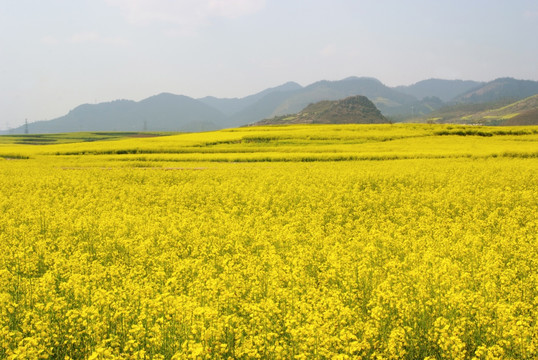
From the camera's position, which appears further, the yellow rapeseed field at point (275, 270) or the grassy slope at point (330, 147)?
the grassy slope at point (330, 147)

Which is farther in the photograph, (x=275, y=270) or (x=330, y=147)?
(x=330, y=147)

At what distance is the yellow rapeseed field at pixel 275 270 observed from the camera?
5711mm

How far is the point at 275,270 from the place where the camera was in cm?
816

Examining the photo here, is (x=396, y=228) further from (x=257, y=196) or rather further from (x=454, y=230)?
(x=257, y=196)

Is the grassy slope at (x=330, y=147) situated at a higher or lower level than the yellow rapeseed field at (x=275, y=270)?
higher

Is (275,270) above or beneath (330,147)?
beneath

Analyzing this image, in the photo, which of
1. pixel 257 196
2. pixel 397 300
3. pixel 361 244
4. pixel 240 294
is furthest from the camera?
pixel 257 196

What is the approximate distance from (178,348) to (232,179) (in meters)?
18.9

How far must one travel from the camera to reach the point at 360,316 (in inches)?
269

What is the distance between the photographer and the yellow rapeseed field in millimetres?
5711

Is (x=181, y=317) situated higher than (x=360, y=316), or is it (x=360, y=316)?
(x=181, y=317)

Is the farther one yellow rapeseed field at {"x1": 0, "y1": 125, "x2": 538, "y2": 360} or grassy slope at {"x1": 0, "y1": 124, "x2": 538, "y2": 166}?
grassy slope at {"x1": 0, "y1": 124, "x2": 538, "y2": 166}

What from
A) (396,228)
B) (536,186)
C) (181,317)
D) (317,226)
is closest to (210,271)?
(181,317)

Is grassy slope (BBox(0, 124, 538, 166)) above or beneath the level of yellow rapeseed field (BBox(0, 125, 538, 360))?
above
